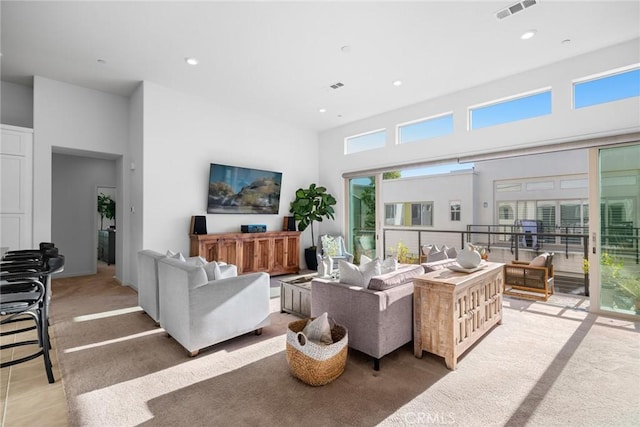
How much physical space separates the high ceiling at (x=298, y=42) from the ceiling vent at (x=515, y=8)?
0.14 feet

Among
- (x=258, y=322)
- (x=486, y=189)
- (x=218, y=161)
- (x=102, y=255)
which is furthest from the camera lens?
(x=486, y=189)

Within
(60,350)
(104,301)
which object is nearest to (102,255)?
(104,301)

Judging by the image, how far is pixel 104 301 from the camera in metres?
4.30

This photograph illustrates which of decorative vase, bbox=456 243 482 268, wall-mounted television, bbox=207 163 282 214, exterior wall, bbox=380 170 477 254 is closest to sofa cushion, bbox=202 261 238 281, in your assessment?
decorative vase, bbox=456 243 482 268

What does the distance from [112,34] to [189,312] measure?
3173 mm

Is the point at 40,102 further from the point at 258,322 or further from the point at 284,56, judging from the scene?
the point at 258,322

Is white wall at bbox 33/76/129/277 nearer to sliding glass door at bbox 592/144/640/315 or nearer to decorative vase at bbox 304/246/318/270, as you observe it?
decorative vase at bbox 304/246/318/270

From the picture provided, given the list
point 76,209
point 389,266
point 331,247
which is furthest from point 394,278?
point 76,209

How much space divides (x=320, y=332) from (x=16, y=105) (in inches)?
236

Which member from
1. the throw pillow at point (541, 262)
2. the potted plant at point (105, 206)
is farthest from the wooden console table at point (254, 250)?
the potted plant at point (105, 206)

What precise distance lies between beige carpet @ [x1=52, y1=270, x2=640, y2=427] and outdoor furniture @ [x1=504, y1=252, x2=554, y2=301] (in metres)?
1.08

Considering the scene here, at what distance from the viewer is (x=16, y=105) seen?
15.6 feet

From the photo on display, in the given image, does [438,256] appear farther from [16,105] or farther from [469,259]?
[16,105]

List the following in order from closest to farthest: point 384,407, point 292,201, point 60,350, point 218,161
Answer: point 384,407 < point 60,350 < point 218,161 < point 292,201
